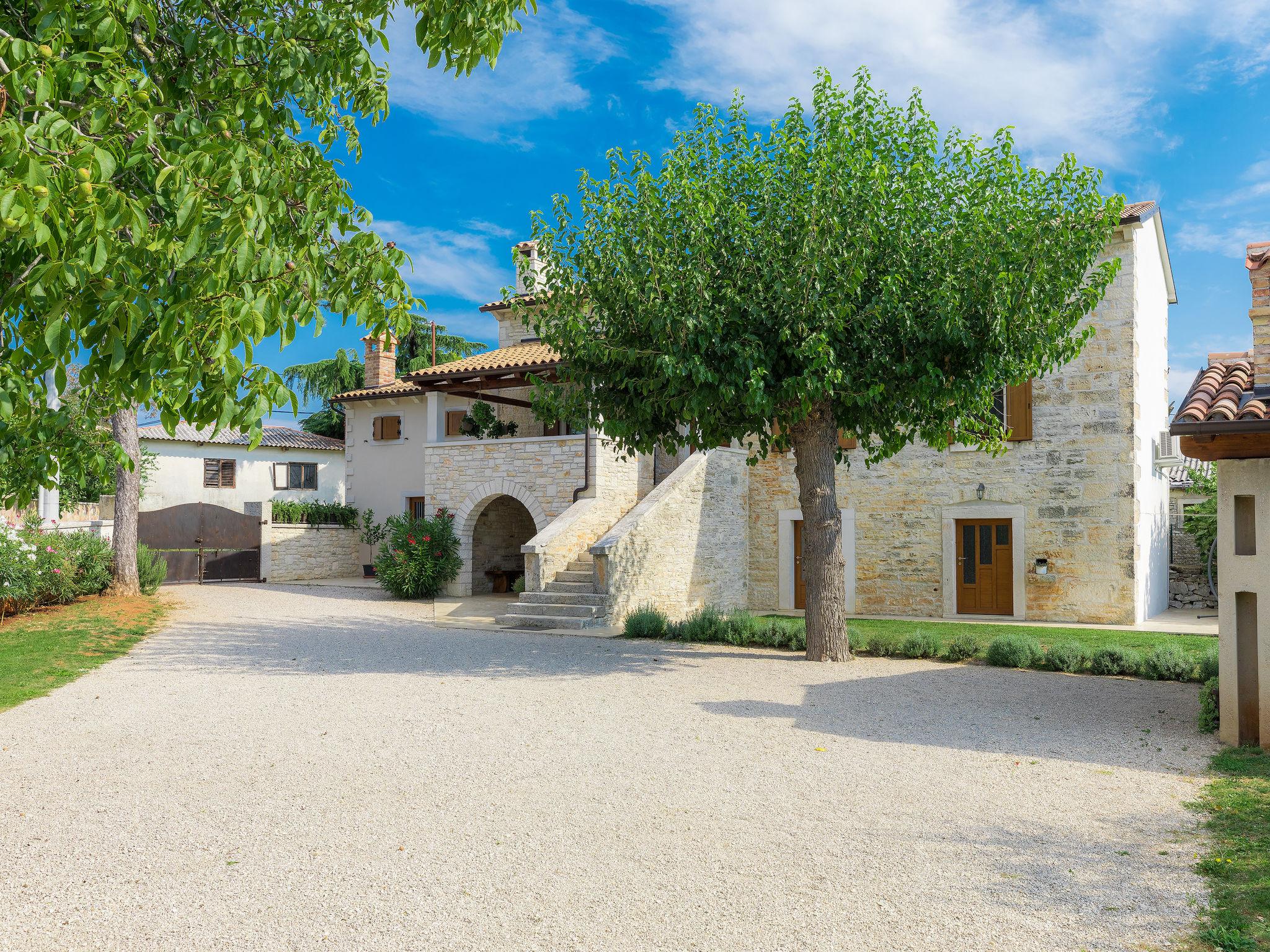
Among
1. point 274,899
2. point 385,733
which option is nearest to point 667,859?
point 274,899

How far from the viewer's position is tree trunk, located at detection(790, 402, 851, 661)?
34.0ft

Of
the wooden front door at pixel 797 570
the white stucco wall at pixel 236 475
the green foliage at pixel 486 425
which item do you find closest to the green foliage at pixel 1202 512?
the wooden front door at pixel 797 570

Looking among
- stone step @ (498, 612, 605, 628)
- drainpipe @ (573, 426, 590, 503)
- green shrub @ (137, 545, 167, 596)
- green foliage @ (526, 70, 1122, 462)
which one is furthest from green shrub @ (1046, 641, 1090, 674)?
green shrub @ (137, 545, 167, 596)

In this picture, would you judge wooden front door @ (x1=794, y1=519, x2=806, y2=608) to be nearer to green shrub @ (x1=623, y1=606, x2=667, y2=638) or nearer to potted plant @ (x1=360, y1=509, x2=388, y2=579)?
green shrub @ (x1=623, y1=606, x2=667, y2=638)

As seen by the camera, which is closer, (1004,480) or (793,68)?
(793,68)

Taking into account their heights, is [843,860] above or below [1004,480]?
below

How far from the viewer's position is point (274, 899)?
3715 mm

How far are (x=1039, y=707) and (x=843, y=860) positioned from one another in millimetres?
4532

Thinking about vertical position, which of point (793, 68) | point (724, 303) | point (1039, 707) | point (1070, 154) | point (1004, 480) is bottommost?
point (1039, 707)

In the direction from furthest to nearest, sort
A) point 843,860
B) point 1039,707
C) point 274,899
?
point 1039,707
point 843,860
point 274,899

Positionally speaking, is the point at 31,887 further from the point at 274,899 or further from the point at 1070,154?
the point at 1070,154

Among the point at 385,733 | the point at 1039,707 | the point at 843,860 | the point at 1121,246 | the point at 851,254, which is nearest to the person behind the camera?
the point at 843,860

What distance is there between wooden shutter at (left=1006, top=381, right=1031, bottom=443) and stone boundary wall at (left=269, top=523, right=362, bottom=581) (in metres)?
15.5

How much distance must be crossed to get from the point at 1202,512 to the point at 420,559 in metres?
14.9
